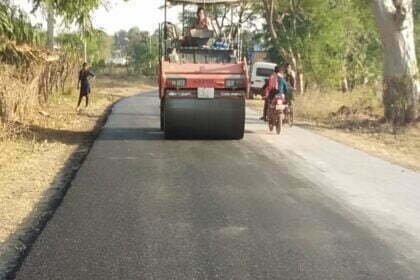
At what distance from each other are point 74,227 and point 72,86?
28.3 m

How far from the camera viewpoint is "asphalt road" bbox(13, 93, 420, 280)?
579 cm

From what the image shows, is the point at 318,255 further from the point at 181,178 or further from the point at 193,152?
the point at 193,152

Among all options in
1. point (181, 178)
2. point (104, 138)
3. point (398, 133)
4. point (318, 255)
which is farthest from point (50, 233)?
point (398, 133)

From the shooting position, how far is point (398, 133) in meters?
18.7

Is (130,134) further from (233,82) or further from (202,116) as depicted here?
(233,82)

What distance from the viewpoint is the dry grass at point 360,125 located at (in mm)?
15412

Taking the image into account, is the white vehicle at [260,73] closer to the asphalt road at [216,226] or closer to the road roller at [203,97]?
the road roller at [203,97]

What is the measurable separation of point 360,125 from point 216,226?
14.2 metres

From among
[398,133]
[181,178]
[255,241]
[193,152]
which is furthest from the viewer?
[398,133]

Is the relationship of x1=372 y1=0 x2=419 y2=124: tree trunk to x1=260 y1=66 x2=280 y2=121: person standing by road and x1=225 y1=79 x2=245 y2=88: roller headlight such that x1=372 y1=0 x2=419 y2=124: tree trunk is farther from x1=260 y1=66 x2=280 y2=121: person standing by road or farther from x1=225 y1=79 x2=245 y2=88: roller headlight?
x1=225 y1=79 x2=245 y2=88: roller headlight

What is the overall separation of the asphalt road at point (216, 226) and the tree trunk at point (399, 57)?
8474 millimetres

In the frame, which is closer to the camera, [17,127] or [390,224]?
[390,224]

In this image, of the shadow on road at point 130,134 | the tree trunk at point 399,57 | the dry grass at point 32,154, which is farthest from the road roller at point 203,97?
the tree trunk at point 399,57

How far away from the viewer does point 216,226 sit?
Result: 716 cm
